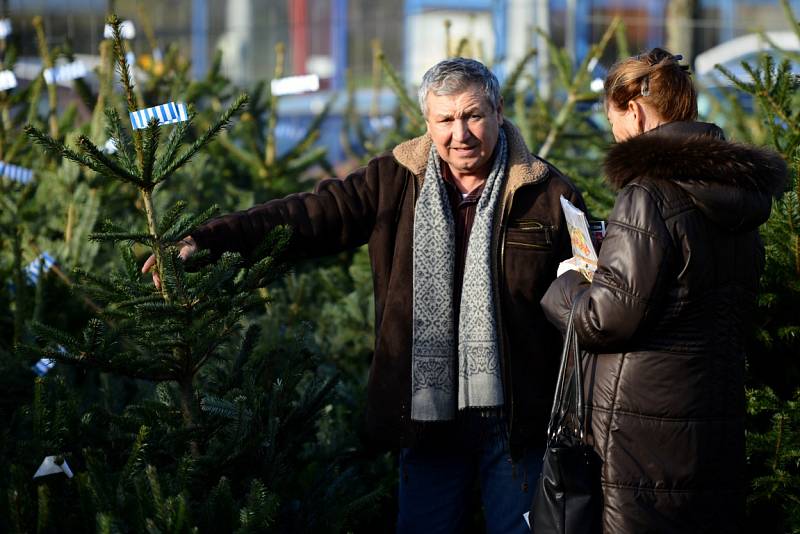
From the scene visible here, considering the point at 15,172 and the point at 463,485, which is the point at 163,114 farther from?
the point at 15,172

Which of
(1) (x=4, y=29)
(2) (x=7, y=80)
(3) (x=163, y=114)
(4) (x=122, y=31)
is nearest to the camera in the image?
(3) (x=163, y=114)

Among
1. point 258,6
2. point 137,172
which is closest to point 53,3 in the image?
point 258,6

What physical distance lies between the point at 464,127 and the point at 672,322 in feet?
3.03

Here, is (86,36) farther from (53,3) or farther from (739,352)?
(739,352)

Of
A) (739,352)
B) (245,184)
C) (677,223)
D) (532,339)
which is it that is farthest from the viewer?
(245,184)

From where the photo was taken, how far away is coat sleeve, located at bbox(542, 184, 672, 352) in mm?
2463

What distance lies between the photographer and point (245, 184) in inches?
289

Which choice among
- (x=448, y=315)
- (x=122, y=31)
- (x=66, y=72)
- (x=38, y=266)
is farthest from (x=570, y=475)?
(x=66, y=72)

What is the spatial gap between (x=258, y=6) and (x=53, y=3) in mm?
4126

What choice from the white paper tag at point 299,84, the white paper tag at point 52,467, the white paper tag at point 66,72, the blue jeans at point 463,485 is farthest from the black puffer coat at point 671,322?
the white paper tag at point 66,72

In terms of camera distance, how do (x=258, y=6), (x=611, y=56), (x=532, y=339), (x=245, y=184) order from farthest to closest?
(x=258, y=6) → (x=611, y=56) → (x=245, y=184) → (x=532, y=339)

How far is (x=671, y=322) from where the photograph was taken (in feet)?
8.32

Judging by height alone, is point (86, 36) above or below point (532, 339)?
above

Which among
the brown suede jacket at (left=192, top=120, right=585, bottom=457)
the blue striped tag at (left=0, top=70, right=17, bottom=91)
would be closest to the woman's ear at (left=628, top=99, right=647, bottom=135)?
the brown suede jacket at (left=192, top=120, right=585, bottom=457)
